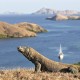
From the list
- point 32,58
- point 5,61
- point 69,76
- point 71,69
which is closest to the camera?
point 69,76

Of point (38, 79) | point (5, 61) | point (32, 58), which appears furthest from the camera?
point (5, 61)

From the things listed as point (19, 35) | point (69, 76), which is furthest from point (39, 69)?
point (19, 35)

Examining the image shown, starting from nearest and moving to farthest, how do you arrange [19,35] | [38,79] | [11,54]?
[38,79], [11,54], [19,35]

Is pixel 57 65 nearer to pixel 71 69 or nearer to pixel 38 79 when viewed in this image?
pixel 71 69

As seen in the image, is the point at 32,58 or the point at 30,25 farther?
the point at 30,25

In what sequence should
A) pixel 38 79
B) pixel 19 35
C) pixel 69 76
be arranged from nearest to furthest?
A: pixel 38 79 → pixel 69 76 → pixel 19 35

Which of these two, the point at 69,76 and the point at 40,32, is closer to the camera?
the point at 69,76

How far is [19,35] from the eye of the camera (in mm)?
113625

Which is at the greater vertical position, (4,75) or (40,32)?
(4,75)

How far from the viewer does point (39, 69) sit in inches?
525

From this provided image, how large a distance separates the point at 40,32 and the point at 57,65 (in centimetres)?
11680

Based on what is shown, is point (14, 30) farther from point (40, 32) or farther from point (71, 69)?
point (71, 69)

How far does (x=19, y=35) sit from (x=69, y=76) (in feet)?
335

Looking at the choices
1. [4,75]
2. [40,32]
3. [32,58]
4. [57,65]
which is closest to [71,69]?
[57,65]
